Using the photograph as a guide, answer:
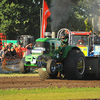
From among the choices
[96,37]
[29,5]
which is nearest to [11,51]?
[96,37]

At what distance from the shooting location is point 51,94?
8.99 meters

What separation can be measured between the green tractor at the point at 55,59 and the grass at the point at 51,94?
2.78 meters

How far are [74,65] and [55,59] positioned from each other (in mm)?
849

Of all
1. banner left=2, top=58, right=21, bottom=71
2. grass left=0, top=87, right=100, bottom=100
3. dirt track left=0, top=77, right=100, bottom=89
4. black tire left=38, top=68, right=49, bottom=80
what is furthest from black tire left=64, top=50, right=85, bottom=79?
banner left=2, top=58, right=21, bottom=71

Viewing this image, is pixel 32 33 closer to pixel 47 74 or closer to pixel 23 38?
pixel 23 38

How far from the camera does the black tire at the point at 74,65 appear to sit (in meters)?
13.5

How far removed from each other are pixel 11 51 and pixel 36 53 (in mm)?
5072

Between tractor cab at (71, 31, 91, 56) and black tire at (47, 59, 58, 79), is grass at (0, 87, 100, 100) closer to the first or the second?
black tire at (47, 59, 58, 79)

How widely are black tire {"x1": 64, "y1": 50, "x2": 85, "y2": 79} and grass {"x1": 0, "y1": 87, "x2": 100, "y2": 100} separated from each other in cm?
323

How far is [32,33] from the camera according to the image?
49.0 m

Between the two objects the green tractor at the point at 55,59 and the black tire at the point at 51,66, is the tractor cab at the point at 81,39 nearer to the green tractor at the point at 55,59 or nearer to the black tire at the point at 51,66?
the green tractor at the point at 55,59

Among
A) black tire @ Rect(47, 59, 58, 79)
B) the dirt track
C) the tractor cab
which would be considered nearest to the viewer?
the dirt track

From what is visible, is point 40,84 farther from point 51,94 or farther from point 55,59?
point 51,94

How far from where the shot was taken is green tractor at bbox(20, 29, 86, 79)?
1291 centimetres
